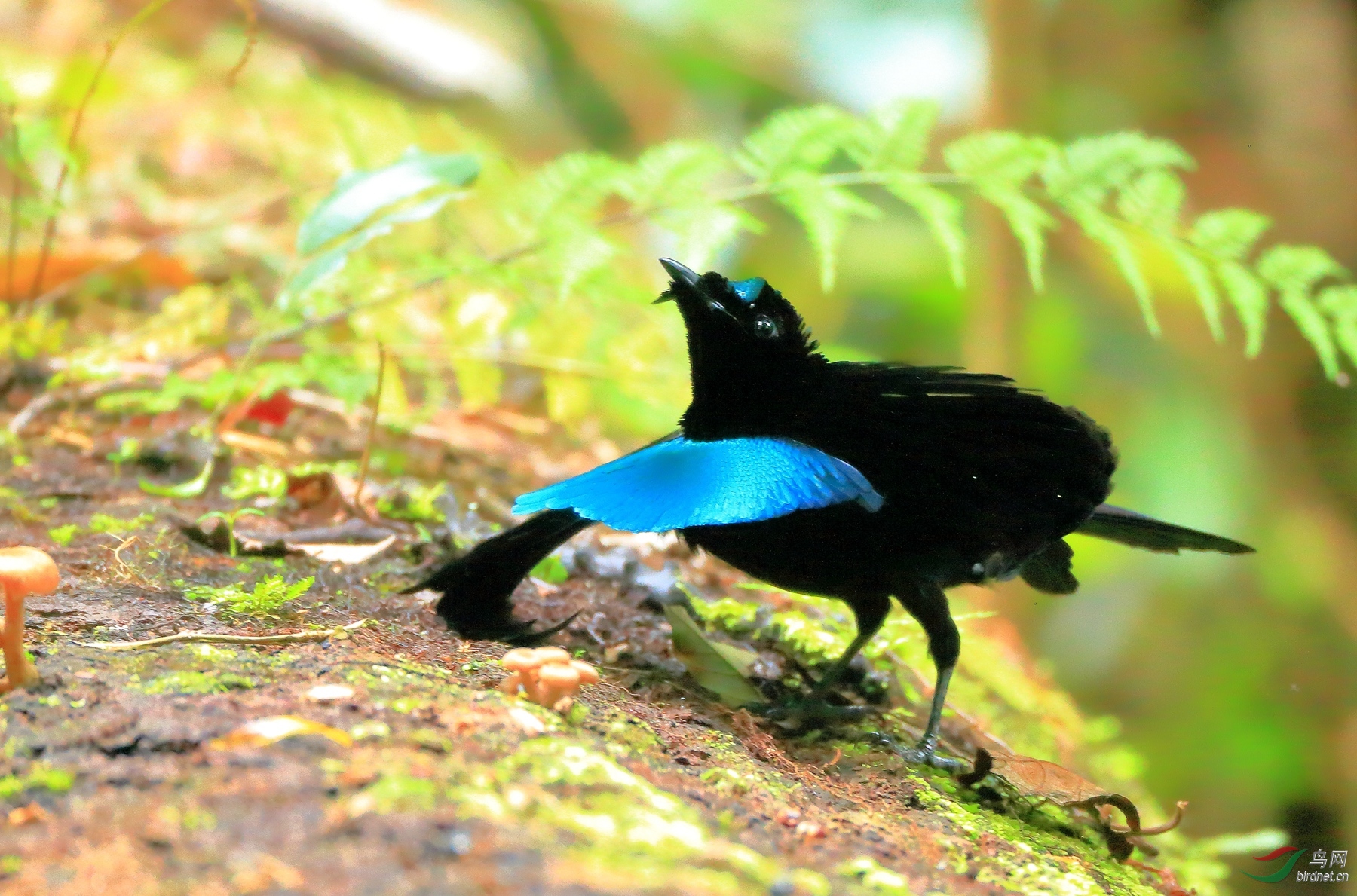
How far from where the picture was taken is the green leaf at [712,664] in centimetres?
248

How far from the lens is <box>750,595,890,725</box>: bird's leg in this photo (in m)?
2.47

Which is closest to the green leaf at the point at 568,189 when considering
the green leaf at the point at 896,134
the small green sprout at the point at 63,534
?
the green leaf at the point at 896,134

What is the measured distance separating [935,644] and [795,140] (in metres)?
1.97

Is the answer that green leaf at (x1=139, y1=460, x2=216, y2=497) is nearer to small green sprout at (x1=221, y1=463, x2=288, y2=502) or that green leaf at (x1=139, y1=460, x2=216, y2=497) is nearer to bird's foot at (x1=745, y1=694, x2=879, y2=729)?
small green sprout at (x1=221, y1=463, x2=288, y2=502)

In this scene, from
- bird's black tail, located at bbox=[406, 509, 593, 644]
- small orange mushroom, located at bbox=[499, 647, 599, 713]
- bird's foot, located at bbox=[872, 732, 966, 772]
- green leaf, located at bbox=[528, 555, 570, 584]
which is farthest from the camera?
green leaf, located at bbox=[528, 555, 570, 584]

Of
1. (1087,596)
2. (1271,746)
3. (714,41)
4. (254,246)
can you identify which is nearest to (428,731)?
(254,246)

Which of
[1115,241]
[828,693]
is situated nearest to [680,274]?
[828,693]

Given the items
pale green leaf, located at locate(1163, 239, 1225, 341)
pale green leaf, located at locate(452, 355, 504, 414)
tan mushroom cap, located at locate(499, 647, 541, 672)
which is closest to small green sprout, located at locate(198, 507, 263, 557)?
tan mushroom cap, located at locate(499, 647, 541, 672)

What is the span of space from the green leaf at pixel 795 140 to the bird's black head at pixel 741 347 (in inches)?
50.8

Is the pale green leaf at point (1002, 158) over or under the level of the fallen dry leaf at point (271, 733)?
over

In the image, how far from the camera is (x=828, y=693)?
8.93 feet

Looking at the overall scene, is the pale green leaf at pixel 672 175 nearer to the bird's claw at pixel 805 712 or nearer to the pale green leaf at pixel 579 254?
the pale green leaf at pixel 579 254

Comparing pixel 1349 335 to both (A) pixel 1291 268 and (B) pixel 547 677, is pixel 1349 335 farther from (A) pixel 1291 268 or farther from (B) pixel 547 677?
(B) pixel 547 677

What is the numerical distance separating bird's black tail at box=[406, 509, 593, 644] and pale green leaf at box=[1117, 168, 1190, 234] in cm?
245
